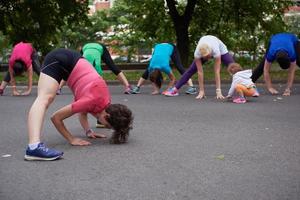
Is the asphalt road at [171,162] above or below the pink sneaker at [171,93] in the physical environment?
above

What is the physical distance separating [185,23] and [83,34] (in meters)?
18.0

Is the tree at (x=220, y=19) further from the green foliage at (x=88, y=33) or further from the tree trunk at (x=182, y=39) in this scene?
the green foliage at (x=88, y=33)

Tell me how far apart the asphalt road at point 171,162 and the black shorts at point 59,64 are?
883 millimetres

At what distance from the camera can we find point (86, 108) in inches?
259

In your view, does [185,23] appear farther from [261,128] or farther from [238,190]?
[238,190]

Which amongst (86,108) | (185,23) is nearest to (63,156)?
(86,108)

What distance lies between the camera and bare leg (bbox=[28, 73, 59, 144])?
241 inches

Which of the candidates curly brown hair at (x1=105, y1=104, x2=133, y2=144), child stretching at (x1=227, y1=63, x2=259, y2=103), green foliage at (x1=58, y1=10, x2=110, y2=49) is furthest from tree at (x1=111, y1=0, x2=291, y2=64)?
curly brown hair at (x1=105, y1=104, x2=133, y2=144)

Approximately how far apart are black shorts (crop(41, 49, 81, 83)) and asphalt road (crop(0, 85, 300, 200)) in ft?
2.90

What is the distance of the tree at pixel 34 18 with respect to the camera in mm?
25453

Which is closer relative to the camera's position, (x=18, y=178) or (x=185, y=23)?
(x=18, y=178)

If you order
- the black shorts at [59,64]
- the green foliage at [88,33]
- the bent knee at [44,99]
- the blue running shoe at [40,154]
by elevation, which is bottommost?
the green foliage at [88,33]

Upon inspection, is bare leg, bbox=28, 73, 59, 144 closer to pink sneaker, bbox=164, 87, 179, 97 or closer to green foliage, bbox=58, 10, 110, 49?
pink sneaker, bbox=164, 87, 179, 97

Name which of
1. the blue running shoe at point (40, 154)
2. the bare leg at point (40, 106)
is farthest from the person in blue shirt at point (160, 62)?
the blue running shoe at point (40, 154)
